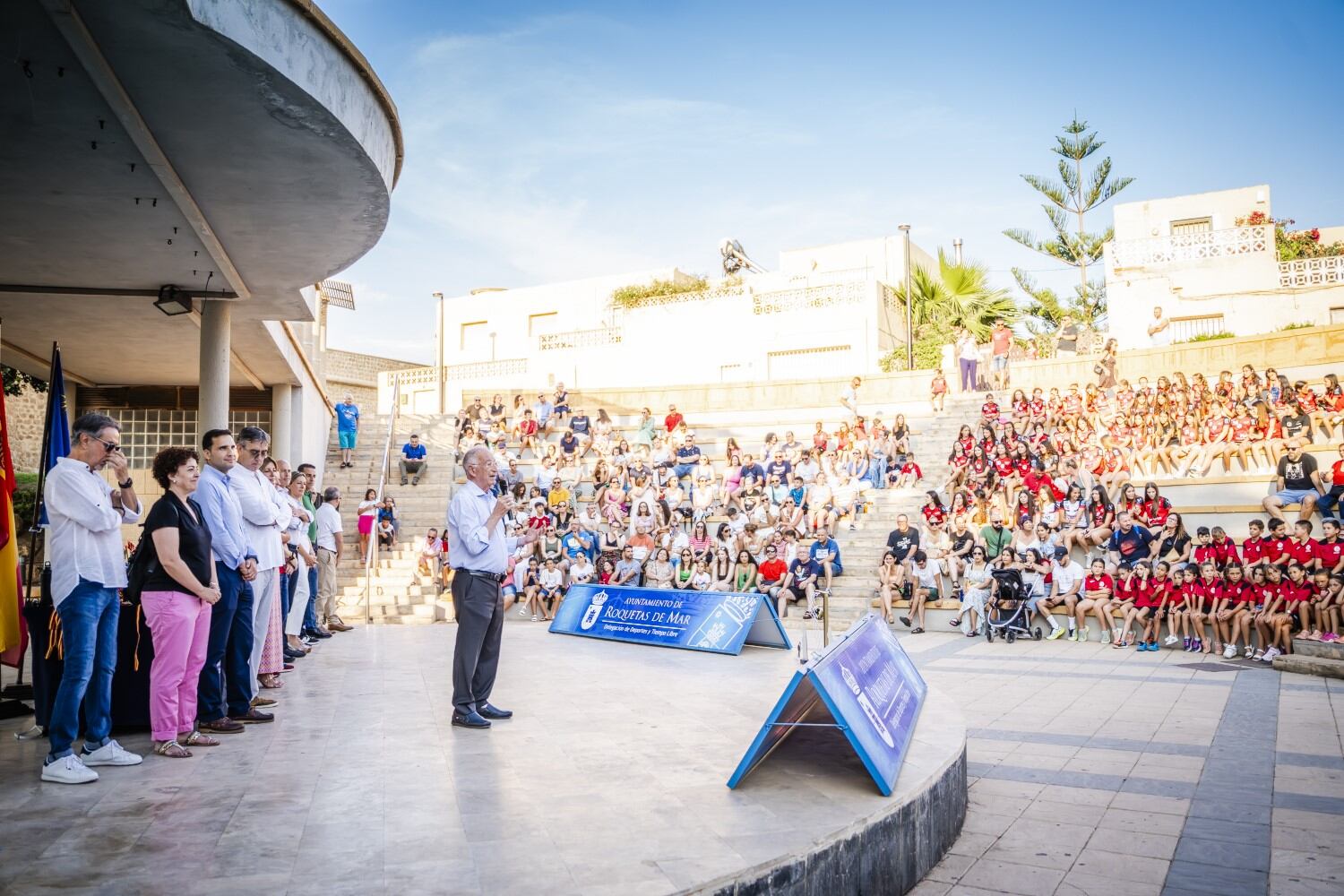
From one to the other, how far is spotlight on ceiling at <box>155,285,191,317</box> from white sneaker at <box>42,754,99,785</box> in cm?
649

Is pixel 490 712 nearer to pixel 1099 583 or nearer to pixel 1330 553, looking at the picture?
pixel 1099 583

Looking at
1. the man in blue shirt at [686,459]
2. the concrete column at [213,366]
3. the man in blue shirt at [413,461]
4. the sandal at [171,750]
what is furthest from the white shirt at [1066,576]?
the man in blue shirt at [413,461]

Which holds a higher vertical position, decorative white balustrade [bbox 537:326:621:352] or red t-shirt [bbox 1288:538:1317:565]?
decorative white balustrade [bbox 537:326:621:352]

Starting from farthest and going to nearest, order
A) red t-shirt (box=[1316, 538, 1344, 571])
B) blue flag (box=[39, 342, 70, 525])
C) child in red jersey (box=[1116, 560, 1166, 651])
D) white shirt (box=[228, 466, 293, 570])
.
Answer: child in red jersey (box=[1116, 560, 1166, 651]) < red t-shirt (box=[1316, 538, 1344, 571]) < blue flag (box=[39, 342, 70, 525]) < white shirt (box=[228, 466, 293, 570])

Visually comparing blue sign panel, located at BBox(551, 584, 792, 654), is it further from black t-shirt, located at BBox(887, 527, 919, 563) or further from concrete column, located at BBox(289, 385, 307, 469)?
concrete column, located at BBox(289, 385, 307, 469)

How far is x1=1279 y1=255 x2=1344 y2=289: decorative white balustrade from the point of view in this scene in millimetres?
20812

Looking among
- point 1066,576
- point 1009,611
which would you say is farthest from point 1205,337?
point 1009,611

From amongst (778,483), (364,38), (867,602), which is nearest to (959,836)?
(364,38)

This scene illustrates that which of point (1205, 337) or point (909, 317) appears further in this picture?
point (909, 317)

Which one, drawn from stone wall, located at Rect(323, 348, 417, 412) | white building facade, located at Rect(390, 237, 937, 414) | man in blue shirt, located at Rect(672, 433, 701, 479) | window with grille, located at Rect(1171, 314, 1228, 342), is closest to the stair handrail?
white building facade, located at Rect(390, 237, 937, 414)

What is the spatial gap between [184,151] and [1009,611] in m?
10.4

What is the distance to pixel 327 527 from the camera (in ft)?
32.8

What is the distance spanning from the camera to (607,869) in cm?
298

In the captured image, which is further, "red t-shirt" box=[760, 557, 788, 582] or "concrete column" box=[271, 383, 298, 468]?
"concrete column" box=[271, 383, 298, 468]
